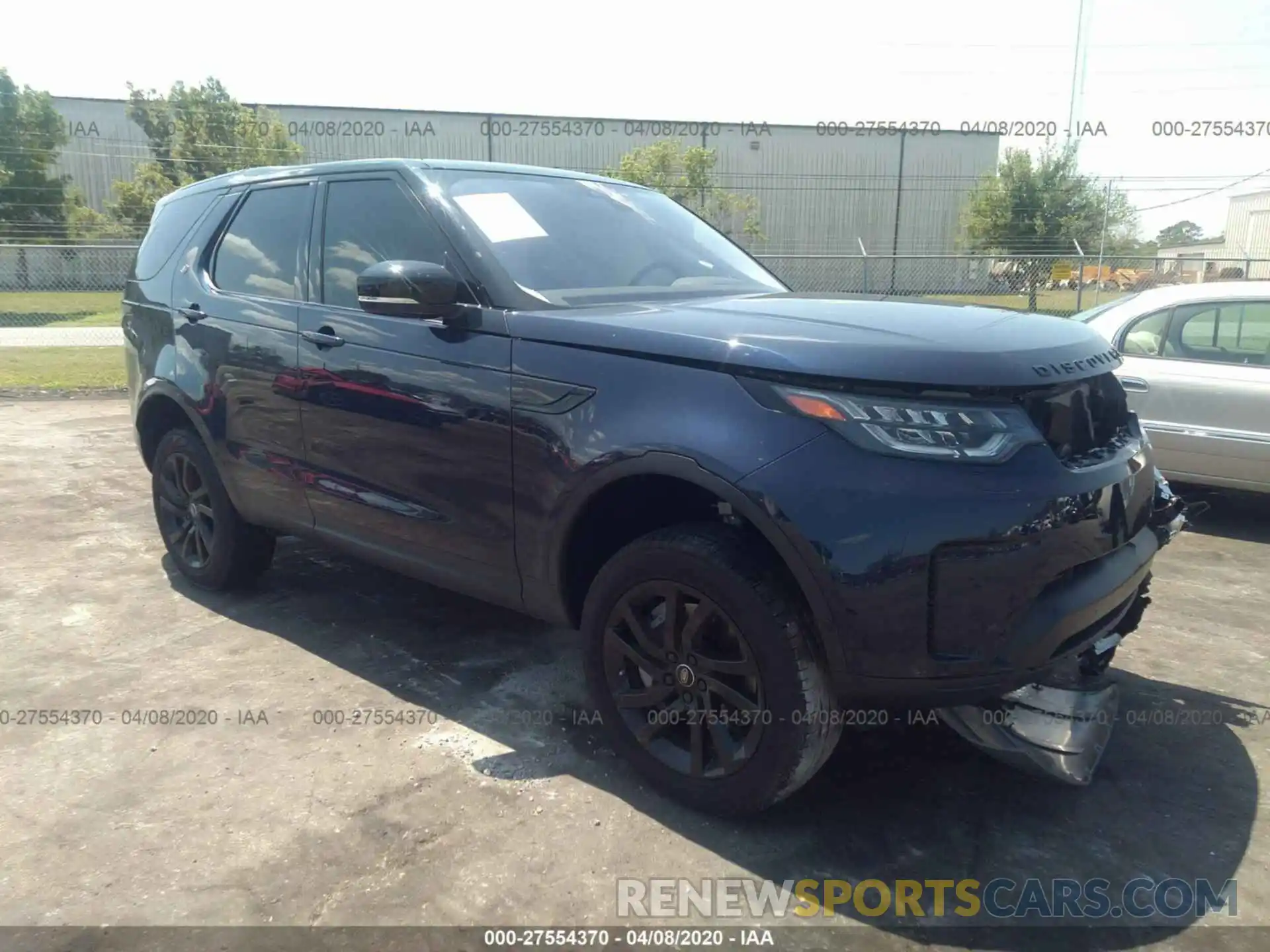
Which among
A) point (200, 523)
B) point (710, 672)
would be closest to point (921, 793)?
point (710, 672)

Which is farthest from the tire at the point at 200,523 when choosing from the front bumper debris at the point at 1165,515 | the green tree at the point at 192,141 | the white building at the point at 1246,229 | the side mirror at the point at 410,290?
the white building at the point at 1246,229

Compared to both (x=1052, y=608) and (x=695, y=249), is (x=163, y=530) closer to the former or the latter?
(x=695, y=249)

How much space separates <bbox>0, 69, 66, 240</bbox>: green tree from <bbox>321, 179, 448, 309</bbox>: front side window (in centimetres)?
3181

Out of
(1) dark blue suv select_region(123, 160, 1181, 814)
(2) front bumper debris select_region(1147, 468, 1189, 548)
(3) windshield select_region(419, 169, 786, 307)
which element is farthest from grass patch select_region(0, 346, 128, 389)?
(2) front bumper debris select_region(1147, 468, 1189, 548)

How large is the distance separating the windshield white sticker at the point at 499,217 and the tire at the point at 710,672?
1313 millimetres

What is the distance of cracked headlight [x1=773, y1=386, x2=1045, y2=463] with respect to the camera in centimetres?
238

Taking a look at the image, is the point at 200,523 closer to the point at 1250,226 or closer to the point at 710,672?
the point at 710,672

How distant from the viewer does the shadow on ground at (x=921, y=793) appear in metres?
2.59

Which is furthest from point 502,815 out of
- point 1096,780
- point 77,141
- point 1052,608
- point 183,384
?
point 77,141

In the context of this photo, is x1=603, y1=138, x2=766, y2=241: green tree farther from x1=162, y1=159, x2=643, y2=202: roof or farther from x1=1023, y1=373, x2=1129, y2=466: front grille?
x1=1023, y1=373, x2=1129, y2=466: front grille

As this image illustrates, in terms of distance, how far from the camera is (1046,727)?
2.89 meters

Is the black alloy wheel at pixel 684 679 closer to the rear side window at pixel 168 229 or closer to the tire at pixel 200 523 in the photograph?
the tire at pixel 200 523

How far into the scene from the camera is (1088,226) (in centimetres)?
3073

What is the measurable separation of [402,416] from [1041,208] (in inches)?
1257
